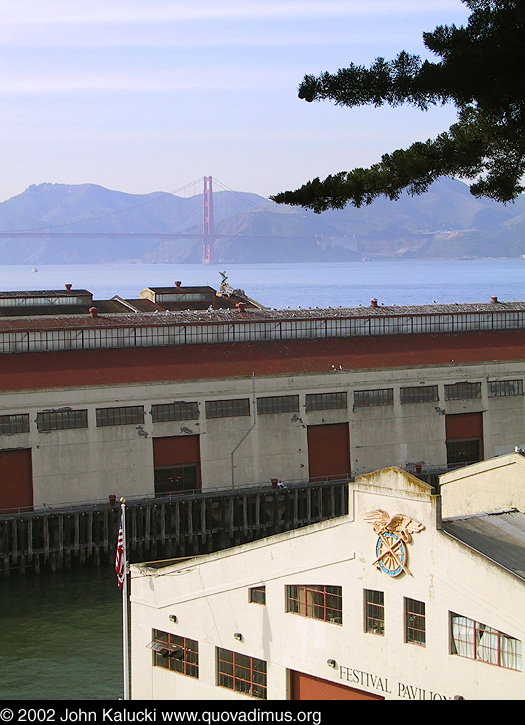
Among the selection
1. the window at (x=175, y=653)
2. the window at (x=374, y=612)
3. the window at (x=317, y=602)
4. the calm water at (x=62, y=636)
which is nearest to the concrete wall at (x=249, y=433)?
the calm water at (x=62, y=636)

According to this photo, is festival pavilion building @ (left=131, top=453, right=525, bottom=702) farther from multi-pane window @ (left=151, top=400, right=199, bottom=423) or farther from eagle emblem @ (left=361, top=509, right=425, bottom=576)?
multi-pane window @ (left=151, top=400, right=199, bottom=423)

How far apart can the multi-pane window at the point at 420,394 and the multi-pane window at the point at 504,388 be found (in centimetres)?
333

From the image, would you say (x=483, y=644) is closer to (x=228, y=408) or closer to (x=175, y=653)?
(x=175, y=653)

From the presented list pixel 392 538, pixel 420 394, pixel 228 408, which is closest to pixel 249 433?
pixel 228 408

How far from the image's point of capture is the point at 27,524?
52.0 meters

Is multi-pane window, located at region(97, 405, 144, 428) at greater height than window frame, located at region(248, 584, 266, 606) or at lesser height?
greater

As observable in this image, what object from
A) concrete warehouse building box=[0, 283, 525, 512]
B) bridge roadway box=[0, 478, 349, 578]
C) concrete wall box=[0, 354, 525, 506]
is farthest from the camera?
concrete warehouse building box=[0, 283, 525, 512]

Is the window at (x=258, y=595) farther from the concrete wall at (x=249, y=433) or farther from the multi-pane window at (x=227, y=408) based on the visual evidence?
the multi-pane window at (x=227, y=408)

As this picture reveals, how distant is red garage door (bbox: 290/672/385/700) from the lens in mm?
29062

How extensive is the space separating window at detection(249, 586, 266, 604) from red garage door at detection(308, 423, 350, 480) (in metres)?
28.6

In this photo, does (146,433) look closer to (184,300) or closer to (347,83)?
(347,83)

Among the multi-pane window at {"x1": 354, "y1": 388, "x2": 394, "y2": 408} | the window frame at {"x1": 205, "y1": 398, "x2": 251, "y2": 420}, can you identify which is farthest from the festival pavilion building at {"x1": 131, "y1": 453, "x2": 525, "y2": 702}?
the multi-pane window at {"x1": 354, "y1": 388, "x2": 394, "y2": 408}

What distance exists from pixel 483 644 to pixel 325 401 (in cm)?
3411

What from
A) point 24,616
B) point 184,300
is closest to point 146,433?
point 24,616
